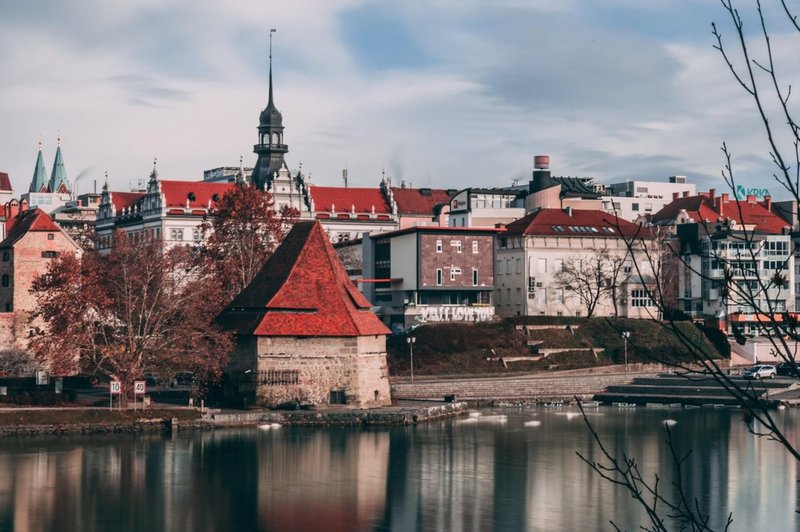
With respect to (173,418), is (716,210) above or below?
above

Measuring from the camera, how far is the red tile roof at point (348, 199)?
476 ft

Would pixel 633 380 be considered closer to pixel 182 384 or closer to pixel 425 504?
pixel 182 384

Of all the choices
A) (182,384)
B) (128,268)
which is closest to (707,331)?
(182,384)

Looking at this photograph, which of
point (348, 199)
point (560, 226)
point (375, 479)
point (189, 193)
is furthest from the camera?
point (348, 199)

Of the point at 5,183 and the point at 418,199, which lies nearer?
the point at 418,199

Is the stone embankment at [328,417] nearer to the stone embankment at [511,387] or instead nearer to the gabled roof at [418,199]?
the stone embankment at [511,387]

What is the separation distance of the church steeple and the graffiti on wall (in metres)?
47.0

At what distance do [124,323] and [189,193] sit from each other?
72.8 m

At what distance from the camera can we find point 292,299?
6888 centimetres

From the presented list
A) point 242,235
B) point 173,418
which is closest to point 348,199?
point 242,235

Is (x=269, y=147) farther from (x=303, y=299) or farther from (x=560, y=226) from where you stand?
(x=303, y=299)

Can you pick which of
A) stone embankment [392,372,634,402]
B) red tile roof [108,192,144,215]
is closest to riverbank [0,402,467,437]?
stone embankment [392,372,634,402]

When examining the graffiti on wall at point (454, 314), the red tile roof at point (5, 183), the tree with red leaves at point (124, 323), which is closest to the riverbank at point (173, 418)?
the tree with red leaves at point (124, 323)

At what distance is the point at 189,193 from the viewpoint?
139 metres
